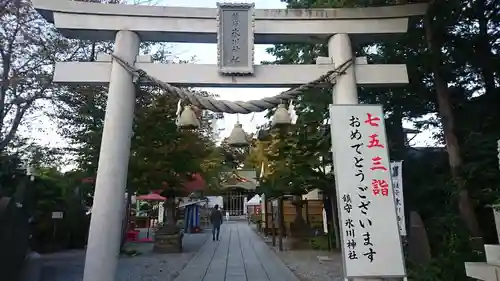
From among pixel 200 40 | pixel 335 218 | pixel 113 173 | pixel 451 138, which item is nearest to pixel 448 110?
pixel 451 138

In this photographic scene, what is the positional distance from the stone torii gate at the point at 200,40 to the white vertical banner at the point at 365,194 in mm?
619

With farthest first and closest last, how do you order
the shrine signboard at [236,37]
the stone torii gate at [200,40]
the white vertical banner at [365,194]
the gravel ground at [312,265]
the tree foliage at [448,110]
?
the gravel ground at [312,265] < the tree foliage at [448,110] < the shrine signboard at [236,37] < the stone torii gate at [200,40] < the white vertical banner at [365,194]

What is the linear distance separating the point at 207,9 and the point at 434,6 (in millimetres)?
5165

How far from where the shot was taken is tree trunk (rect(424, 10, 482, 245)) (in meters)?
8.38

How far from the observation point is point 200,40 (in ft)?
20.6

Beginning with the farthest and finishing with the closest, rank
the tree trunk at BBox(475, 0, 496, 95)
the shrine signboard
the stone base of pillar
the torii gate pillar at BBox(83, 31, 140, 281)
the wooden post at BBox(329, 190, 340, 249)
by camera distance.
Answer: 1. the wooden post at BBox(329, 190, 340, 249)
2. the tree trunk at BBox(475, 0, 496, 95)
3. the shrine signboard
4. the torii gate pillar at BBox(83, 31, 140, 281)
5. the stone base of pillar

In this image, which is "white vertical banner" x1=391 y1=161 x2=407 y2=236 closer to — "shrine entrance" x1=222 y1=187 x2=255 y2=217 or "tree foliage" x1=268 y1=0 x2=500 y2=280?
"tree foliage" x1=268 y1=0 x2=500 y2=280

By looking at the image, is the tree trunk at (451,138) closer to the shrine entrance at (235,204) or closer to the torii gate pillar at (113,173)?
the torii gate pillar at (113,173)

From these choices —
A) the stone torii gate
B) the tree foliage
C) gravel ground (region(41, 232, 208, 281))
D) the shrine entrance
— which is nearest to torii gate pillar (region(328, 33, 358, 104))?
the stone torii gate

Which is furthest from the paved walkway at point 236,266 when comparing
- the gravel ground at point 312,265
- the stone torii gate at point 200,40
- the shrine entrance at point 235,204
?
the shrine entrance at point 235,204

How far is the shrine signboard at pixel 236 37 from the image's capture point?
586cm

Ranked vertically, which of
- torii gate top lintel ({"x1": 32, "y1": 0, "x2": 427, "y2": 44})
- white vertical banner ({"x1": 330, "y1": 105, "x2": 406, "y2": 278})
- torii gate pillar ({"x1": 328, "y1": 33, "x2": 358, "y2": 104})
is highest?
torii gate top lintel ({"x1": 32, "y1": 0, "x2": 427, "y2": 44})

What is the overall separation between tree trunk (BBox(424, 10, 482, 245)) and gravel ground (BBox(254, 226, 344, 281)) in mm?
3163

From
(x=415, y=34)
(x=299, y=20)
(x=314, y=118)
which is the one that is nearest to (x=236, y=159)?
(x=314, y=118)
